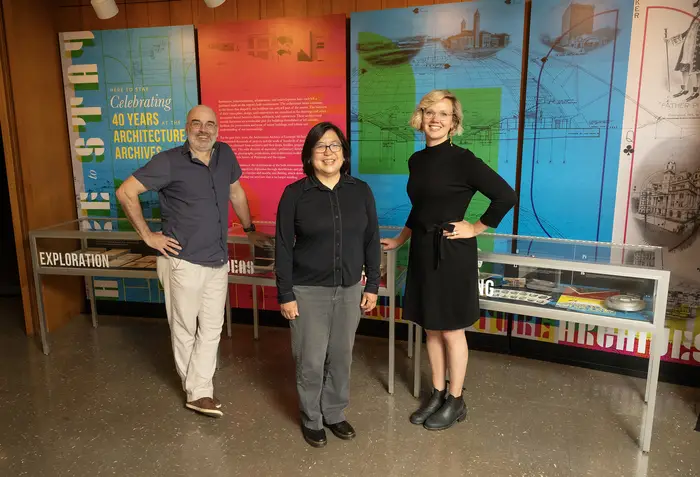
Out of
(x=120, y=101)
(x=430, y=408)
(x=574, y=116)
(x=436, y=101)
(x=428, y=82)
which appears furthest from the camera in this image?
(x=120, y=101)

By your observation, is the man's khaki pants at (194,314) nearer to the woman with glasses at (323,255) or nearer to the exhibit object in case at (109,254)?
the exhibit object in case at (109,254)

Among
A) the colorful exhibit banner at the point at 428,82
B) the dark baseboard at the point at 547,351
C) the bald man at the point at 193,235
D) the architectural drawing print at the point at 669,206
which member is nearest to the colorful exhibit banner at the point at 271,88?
the colorful exhibit banner at the point at 428,82

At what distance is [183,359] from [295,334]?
0.82 meters

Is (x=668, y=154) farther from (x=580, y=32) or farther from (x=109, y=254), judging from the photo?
(x=109, y=254)

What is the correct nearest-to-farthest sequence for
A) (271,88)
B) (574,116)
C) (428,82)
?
(574,116) < (428,82) < (271,88)

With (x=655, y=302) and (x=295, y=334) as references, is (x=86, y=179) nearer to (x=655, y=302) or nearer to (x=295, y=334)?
(x=295, y=334)

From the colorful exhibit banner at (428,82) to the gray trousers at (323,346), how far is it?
144 cm

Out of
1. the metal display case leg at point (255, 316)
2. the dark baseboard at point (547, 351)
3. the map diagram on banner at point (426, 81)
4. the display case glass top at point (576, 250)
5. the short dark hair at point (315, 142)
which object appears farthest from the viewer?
the metal display case leg at point (255, 316)

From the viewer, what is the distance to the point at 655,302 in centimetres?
240

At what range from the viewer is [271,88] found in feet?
12.7

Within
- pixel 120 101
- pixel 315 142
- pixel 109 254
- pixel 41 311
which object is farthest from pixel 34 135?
pixel 315 142

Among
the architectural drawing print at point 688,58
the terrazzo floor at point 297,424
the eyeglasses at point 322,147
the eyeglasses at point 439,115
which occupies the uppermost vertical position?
the architectural drawing print at point 688,58

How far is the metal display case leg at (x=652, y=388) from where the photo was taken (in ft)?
7.95

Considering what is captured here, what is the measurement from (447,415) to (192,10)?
3.34 meters
